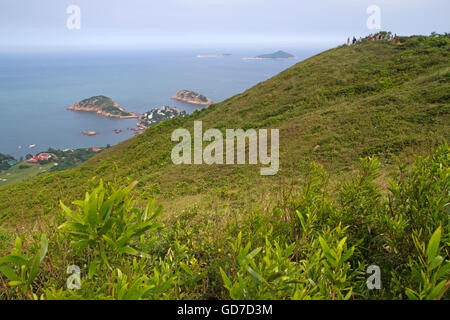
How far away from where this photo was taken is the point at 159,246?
237 centimetres

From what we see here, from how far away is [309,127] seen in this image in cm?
1308

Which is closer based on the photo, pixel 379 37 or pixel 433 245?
pixel 433 245

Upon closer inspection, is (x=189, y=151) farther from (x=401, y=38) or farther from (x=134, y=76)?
(x=134, y=76)

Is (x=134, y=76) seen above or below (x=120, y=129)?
above

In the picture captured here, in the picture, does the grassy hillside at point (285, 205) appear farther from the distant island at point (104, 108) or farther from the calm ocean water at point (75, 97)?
the distant island at point (104, 108)

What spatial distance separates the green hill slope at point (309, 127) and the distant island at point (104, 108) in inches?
2848

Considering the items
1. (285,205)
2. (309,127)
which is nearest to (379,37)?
(309,127)

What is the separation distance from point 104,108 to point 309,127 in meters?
94.4

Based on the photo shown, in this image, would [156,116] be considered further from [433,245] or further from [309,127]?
[433,245]

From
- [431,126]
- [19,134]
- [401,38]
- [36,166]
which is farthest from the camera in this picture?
[19,134]

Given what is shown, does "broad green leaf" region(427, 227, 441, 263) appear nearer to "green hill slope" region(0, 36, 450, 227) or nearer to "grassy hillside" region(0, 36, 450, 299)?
"grassy hillside" region(0, 36, 450, 299)

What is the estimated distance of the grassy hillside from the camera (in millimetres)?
1152
